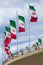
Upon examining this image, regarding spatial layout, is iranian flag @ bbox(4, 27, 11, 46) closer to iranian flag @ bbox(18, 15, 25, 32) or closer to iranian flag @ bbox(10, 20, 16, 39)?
iranian flag @ bbox(10, 20, 16, 39)

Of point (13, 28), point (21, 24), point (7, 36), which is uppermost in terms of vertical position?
point (21, 24)

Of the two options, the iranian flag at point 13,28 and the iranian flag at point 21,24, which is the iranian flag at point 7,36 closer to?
the iranian flag at point 13,28

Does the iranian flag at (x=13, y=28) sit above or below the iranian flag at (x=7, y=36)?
above

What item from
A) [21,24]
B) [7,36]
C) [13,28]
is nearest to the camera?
[21,24]

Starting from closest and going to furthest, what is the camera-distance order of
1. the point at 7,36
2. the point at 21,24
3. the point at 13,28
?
the point at 21,24, the point at 13,28, the point at 7,36

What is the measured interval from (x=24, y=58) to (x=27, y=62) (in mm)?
1375

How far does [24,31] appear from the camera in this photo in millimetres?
40781

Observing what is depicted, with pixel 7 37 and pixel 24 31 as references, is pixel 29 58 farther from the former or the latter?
pixel 7 37

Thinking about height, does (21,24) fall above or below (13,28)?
above

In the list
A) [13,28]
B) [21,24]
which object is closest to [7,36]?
[13,28]

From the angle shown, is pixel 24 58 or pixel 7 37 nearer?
pixel 24 58

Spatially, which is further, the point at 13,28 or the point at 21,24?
the point at 13,28

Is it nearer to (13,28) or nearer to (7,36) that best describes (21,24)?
(13,28)

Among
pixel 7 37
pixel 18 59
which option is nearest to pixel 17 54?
pixel 18 59
